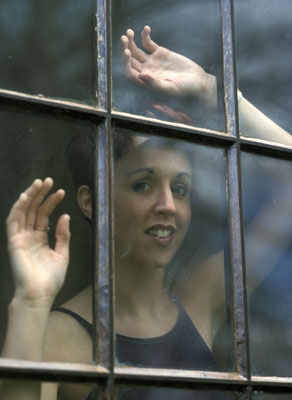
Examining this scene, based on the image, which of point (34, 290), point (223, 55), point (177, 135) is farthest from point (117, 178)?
point (223, 55)

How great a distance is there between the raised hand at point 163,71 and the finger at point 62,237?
1.22 feet

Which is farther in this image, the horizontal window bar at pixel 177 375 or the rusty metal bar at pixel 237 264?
the rusty metal bar at pixel 237 264

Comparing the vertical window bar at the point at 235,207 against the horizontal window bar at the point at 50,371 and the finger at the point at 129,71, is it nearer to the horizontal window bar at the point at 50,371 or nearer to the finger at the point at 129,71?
the finger at the point at 129,71

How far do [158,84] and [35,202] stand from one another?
0.42 m

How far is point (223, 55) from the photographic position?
1907 mm

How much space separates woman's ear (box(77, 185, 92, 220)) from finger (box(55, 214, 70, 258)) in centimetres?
4

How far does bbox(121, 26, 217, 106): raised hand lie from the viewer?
70.6 inches

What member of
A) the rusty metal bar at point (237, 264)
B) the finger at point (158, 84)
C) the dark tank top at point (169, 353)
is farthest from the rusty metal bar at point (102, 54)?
the dark tank top at point (169, 353)

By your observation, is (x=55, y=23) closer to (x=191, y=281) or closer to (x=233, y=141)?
(x=233, y=141)

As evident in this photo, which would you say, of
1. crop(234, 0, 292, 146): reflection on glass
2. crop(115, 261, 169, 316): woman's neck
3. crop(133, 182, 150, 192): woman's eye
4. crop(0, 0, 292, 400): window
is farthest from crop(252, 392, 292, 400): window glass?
crop(234, 0, 292, 146): reflection on glass

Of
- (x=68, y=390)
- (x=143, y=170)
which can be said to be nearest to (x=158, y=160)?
(x=143, y=170)

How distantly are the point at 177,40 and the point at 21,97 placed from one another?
1.46ft

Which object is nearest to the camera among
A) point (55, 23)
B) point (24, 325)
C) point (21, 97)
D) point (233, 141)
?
point (24, 325)

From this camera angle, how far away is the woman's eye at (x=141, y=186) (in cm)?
170
